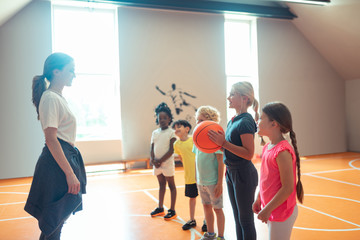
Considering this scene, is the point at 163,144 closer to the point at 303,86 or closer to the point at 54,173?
the point at 54,173

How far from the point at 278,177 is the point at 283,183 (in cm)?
8

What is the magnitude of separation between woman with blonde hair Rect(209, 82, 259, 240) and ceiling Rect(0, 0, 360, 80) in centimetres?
605

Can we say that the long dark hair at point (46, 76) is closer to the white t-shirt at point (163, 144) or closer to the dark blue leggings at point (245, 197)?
the dark blue leggings at point (245, 197)

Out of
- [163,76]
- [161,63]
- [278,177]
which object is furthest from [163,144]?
[161,63]

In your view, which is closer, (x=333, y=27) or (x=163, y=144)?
(x=163, y=144)

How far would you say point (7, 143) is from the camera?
6.73m

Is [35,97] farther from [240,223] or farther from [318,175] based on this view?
[318,175]

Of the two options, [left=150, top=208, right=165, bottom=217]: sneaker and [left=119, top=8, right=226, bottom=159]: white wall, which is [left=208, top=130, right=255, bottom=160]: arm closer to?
[left=150, top=208, right=165, bottom=217]: sneaker

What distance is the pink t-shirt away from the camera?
65.0 inches

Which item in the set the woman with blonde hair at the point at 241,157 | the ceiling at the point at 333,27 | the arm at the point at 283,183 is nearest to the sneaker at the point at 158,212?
the woman with blonde hair at the point at 241,157

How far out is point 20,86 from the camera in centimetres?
681

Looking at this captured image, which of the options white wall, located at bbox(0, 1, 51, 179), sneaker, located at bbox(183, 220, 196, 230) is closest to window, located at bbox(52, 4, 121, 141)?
Answer: white wall, located at bbox(0, 1, 51, 179)

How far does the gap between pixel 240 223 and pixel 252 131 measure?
2.15 feet

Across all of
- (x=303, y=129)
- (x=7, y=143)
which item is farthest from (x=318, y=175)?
(x=7, y=143)
